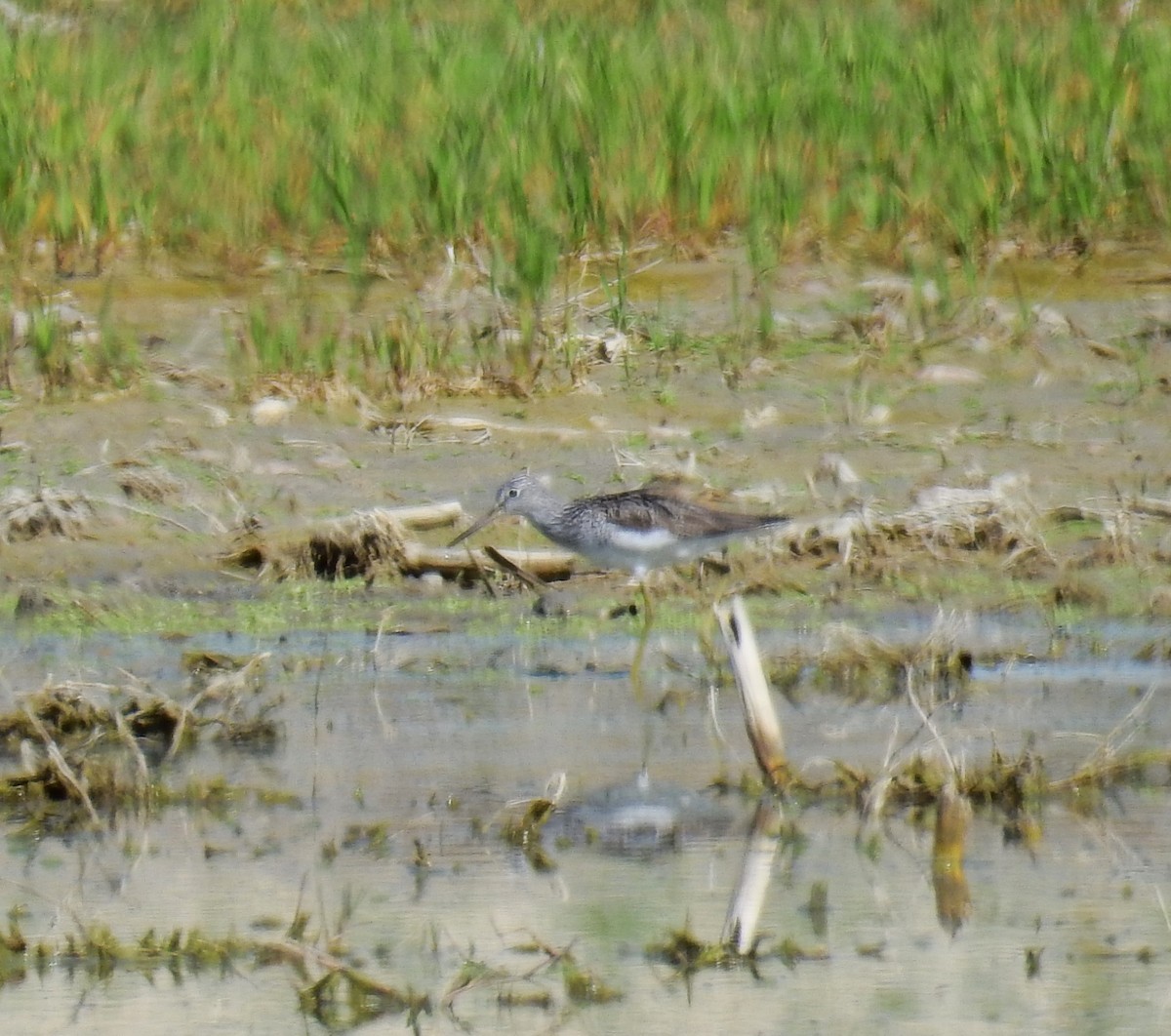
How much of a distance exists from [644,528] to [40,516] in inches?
76.7

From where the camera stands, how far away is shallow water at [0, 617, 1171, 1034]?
4.28m

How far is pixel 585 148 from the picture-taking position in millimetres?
10273

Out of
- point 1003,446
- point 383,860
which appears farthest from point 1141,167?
point 383,860

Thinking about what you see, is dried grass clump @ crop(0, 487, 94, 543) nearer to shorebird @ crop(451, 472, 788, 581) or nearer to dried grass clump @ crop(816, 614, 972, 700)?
shorebird @ crop(451, 472, 788, 581)

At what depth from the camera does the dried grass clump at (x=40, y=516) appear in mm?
7992

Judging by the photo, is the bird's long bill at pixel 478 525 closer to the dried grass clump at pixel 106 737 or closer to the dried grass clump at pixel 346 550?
the dried grass clump at pixel 346 550

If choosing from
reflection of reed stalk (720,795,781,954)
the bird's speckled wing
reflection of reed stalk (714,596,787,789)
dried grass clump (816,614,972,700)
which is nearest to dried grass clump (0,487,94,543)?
the bird's speckled wing

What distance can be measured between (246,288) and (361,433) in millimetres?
1400

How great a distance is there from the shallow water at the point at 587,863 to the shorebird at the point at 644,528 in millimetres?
331

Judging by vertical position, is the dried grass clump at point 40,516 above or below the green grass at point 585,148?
below

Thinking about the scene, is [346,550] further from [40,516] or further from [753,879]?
[753,879]

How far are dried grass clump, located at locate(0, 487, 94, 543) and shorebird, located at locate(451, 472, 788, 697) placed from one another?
58.0 inches

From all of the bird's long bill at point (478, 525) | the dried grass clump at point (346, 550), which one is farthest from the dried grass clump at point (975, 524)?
the dried grass clump at point (346, 550)

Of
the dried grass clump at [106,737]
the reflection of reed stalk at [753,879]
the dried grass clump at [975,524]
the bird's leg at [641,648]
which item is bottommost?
the dried grass clump at [975,524]
